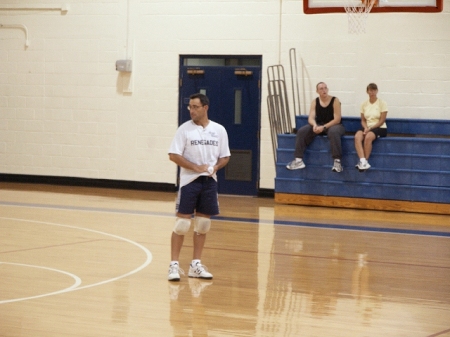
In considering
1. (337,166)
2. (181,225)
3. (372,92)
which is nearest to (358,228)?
(337,166)

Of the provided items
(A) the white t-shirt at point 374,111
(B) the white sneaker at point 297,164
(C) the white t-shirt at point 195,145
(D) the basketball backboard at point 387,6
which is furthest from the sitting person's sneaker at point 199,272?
(A) the white t-shirt at point 374,111

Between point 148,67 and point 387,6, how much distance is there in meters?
4.95

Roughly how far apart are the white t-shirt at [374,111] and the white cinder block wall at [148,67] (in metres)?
0.67

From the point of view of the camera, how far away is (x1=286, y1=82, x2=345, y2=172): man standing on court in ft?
37.5

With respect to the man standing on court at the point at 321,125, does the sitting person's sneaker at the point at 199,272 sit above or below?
below

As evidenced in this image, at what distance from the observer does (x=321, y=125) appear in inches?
460

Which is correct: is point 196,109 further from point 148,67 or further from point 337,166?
point 148,67

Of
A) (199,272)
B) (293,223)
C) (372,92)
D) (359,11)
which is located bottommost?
(293,223)

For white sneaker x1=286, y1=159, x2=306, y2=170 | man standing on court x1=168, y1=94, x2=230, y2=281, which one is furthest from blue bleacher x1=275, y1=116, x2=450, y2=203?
man standing on court x1=168, y1=94, x2=230, y2=281

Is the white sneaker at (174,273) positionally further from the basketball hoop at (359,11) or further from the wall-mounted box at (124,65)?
the wall-mounted box at (124,65)

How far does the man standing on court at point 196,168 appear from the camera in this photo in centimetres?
599

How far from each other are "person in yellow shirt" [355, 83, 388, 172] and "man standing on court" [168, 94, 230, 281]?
548 centimetres

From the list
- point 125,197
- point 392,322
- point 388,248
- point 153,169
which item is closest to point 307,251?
point 388,248

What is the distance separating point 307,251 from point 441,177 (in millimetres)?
4208
